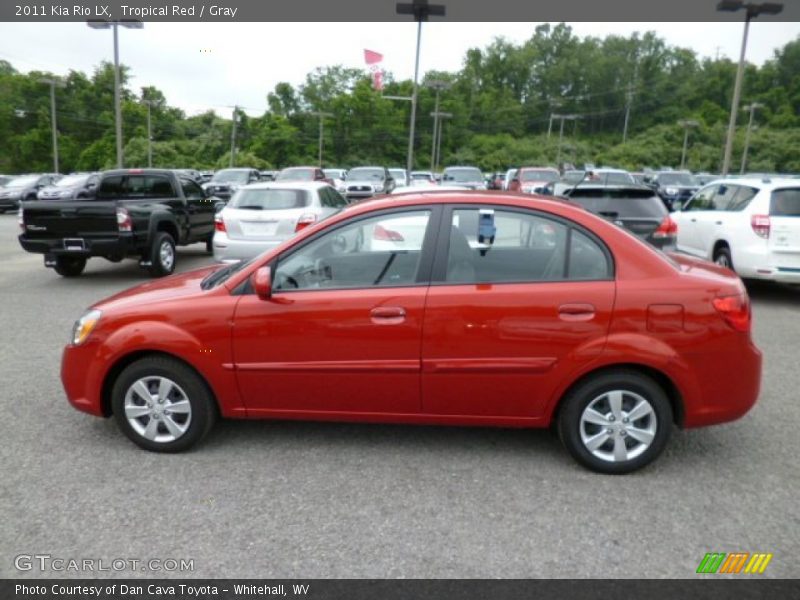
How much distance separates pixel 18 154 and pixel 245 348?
75.7 meters

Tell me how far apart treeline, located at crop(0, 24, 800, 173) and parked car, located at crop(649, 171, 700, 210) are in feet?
91.9

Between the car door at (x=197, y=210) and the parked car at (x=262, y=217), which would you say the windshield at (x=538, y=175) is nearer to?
the car door at (x=197, y=210)

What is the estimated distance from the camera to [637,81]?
106 metres

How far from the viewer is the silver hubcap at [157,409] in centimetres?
390

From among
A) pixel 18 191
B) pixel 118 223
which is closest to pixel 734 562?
pixel 118 223

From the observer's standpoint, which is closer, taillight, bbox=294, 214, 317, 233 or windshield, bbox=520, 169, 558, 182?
taillight, bbox=294, 214, 317, 233

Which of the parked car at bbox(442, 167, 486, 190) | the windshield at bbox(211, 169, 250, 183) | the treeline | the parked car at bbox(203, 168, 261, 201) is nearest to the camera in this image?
the parked car at bbox(203, 168, 261, 201)

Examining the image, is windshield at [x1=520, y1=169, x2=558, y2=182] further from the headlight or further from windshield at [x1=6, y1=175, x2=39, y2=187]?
windshield at [x1=6, y1=175, x2=39, y2=187]

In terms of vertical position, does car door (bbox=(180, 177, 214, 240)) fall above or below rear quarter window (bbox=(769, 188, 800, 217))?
below

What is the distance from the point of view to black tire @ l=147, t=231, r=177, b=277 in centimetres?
1036

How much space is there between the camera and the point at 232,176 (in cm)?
2502

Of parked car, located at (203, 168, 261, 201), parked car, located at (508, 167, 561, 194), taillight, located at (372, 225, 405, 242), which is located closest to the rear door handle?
taillight, located at (372, 225, 405, 242)

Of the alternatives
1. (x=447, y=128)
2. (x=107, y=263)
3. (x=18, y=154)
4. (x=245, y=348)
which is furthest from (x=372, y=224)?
(x=447, y=128)
